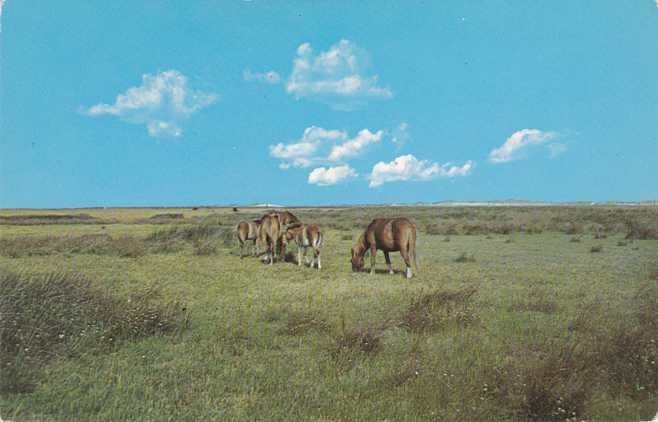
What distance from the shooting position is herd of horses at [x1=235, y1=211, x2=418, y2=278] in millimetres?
11977

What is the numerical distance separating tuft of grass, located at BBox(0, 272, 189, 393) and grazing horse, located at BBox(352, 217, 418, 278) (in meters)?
7.21

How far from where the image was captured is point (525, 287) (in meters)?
10.4

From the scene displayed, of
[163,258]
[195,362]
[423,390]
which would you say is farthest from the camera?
[163,258]

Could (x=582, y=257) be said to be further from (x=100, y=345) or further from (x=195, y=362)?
(x=100, y=345)

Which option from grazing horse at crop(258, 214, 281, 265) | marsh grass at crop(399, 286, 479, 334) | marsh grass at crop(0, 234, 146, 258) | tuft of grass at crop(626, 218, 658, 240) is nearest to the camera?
marsh grass at crop(399, 286, 479, 334)

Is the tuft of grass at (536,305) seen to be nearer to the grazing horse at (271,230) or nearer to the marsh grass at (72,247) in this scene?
the grazing horse at (271,230)

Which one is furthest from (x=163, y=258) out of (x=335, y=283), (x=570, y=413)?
(x=570, y=413)

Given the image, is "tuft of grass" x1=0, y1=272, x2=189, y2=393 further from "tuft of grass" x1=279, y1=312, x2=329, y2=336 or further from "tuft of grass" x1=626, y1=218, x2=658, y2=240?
"tuft of grass" x1=626, y1=218, x2=658, y2=240

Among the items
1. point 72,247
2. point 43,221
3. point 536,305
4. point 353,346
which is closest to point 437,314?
point 353,346

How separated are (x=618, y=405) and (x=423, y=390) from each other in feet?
7.80

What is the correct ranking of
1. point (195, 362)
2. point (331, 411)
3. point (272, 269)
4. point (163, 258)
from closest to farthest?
point (331, 411), point (195, 362), point (272, 269), point (163, 258)

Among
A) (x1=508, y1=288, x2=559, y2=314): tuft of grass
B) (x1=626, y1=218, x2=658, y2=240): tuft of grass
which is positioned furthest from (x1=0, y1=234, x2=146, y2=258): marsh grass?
(x1=626, y1=218, x2=658, y2=240): tuft of grass

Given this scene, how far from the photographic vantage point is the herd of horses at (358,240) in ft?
39.3

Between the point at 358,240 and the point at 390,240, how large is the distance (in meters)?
1.56
